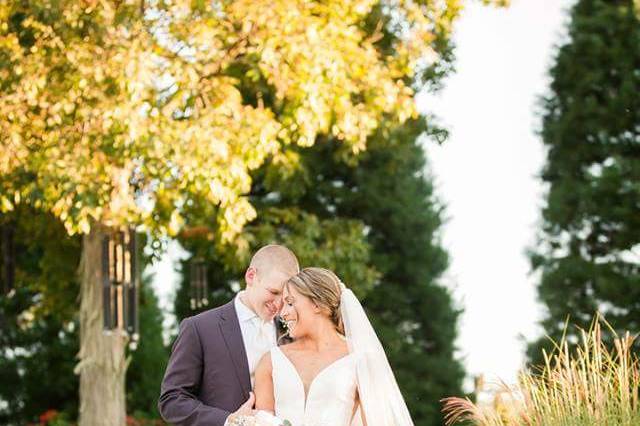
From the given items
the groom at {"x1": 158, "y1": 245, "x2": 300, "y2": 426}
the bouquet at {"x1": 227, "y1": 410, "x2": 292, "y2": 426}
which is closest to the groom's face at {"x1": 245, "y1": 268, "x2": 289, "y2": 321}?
the groom at {"x1": 158, "y1": 245, "x2": 300, "y2": 426}

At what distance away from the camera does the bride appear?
18.1ft

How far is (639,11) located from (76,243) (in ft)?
31.7

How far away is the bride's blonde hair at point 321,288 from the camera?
18.1 feet

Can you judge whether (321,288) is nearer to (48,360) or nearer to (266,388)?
(266,388)

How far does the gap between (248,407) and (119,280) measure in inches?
349

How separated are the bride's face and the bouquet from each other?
1.23 ft

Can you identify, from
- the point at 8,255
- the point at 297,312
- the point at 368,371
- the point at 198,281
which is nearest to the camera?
the point at 297,312

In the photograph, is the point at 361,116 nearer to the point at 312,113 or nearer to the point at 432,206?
the point at 312,113

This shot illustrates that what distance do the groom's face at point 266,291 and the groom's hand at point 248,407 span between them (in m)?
0.41

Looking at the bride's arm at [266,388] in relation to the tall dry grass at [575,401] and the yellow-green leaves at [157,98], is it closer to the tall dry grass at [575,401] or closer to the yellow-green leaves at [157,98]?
the tall dry grass at [575,401]

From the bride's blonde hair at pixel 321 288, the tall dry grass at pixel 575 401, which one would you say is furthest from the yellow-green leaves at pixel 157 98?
the bride's blonde hair at pixel 321 288

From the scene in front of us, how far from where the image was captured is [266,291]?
19.0 feet

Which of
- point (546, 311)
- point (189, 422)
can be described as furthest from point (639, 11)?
point (189, 422)

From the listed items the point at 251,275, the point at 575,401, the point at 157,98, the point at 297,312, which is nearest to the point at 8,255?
the point at 157,98
